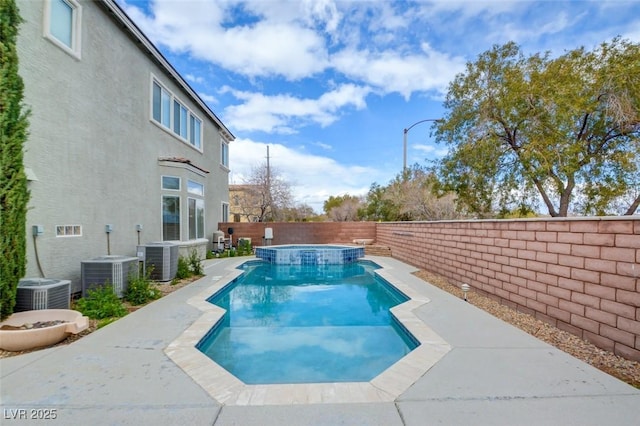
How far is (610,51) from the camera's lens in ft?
34.7

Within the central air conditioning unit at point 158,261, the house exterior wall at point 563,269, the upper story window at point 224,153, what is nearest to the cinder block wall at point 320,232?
the upper story window at point 224,153

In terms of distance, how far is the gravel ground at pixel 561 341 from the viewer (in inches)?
142

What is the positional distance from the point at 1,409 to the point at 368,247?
1504 centimetres

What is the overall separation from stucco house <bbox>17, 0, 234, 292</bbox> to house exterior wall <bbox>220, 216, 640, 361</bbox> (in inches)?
→ 359

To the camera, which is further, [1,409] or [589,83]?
[589,83]

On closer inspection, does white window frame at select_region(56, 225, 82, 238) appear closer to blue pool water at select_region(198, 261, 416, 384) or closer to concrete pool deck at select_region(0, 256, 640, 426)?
concrete pool deck at select_region(0, 256, 640, 426)

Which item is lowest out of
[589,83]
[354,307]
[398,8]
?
[354,307]

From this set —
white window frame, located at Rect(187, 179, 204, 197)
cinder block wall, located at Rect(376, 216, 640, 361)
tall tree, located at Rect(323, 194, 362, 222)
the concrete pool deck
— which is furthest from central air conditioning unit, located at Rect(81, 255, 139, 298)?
tall tree, located at Rect(323, 194, 362, 222)

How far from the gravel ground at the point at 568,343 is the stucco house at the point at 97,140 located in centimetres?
886

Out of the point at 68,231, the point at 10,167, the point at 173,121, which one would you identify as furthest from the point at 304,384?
the point at 173,121

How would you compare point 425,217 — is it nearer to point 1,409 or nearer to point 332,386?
point 332,386

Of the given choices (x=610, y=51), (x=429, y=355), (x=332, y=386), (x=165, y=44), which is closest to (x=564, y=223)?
(x=429, y=355)

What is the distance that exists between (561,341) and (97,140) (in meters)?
10.4

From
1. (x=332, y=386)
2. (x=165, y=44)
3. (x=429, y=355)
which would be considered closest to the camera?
(x=332, y=386)
